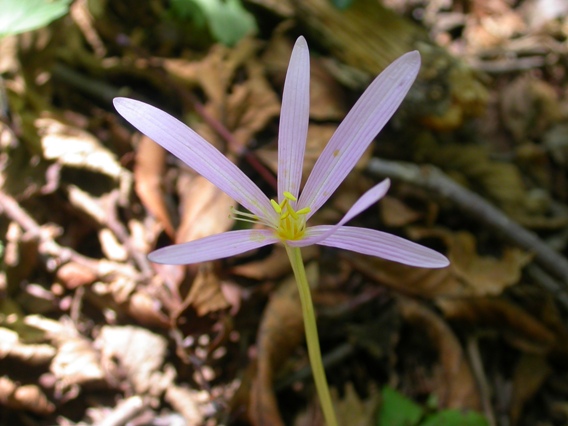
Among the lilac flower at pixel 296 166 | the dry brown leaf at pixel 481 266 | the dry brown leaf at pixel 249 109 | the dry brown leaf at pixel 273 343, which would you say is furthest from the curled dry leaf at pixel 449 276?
the lilac flower at pixel 296 166

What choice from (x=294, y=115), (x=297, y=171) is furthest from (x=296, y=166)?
(x=294, y=115)

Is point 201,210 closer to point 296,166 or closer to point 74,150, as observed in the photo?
point 74,150

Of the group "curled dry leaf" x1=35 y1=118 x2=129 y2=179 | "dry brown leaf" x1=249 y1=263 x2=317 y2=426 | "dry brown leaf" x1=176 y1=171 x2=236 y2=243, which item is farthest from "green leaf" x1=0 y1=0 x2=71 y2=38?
"dry brown leaf" x1=249 y1=263 x2=317 y2=426

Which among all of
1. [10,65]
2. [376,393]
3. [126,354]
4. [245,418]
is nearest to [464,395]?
[376,393]

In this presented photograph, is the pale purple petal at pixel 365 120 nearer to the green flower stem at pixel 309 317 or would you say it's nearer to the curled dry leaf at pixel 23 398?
the green flower stem at pixel 309 317

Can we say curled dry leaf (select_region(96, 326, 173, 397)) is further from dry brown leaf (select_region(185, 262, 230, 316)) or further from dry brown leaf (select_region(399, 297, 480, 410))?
dry brown leaf (select_region(399, 297, 480, 410))

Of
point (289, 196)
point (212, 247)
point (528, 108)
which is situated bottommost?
point (212, 247)

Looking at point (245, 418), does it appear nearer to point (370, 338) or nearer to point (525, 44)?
point (370, 338)
